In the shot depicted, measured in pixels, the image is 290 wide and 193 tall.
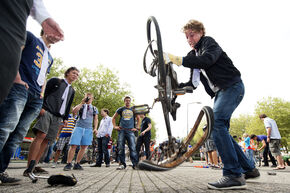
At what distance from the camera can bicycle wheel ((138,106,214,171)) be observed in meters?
2.04

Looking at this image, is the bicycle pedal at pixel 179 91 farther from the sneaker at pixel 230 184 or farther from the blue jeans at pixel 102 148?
the blue jeans at pixel 102 148

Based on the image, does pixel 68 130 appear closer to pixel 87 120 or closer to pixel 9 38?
pixel 87 120

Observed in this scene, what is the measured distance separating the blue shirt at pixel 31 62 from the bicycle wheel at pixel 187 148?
80.8 inches

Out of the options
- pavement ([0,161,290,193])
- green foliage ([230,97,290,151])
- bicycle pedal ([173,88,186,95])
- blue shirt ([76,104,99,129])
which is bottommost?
pavement ([0,161,290,193])

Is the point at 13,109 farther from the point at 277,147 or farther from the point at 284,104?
the point at 284,104

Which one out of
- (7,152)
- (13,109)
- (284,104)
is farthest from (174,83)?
(284,104)

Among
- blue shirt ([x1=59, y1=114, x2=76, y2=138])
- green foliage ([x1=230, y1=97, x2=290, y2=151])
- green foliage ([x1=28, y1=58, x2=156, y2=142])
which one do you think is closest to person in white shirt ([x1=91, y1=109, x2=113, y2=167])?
blue shirt ([x1=59, y1=114, x2=76, y2=138])

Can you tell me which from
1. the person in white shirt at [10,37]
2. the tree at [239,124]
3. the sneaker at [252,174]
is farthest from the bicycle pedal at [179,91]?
the tree at [239,124]

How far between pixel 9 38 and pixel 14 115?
6.32 feet

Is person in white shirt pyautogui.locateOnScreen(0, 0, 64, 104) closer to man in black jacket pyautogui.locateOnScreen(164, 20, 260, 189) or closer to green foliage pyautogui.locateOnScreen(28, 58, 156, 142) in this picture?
man in black jacket pyautogui.locateOnScreen(164, 20, 260, 189)

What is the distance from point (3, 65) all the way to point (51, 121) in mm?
3286

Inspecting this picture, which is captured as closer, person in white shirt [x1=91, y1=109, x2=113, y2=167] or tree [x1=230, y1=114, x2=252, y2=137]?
person in white shirt [x1=91, y1=109, x2=113, y2=167]

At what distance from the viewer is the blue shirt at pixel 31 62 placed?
105 inches

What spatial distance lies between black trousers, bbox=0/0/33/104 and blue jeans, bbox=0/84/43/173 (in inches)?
70.2
